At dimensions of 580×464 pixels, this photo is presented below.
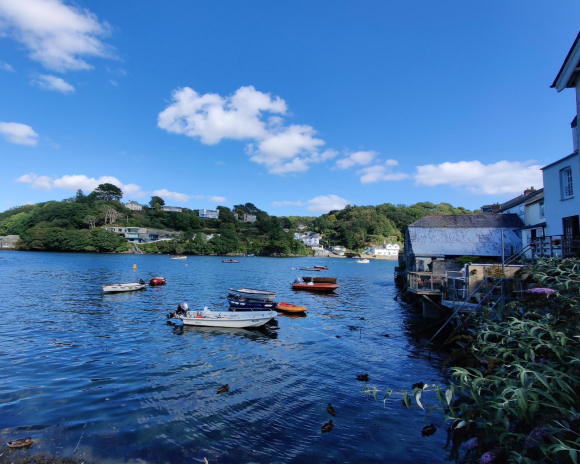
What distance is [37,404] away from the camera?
10258 millimetres

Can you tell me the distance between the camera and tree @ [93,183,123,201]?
181 meters

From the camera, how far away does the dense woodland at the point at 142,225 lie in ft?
414

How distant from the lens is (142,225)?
160 meters

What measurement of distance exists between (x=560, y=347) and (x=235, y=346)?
48.1 feet

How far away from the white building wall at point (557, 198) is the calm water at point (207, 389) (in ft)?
39.5

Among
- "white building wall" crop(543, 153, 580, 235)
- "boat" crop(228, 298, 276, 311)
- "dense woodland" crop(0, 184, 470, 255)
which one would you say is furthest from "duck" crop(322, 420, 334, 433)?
"dense woodland" crop(0, 184, 470, 255)

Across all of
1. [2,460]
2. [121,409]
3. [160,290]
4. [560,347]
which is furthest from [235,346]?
[160,290]

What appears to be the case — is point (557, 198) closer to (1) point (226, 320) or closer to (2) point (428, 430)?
(2) point (428, 430)

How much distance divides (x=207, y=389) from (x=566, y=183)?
23.6 m

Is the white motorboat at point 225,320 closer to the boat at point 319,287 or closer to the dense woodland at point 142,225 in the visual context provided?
the boat at point 319,287

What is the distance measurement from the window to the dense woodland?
431 feet

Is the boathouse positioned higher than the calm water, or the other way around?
the boathouse

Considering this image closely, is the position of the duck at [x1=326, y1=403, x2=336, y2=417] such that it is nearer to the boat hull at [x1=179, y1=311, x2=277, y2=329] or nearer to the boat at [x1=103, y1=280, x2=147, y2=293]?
the boat hull at [x1=179, y1=311, x2=277, y2=329]

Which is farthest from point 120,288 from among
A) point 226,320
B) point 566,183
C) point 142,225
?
point 142,225
